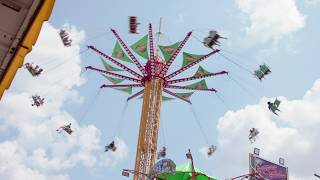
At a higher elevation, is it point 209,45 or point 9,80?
point 209,45

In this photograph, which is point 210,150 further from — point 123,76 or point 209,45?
point 209,45

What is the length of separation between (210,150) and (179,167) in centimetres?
904

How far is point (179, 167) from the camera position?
26719mm

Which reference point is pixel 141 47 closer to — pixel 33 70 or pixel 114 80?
pixel 114 80

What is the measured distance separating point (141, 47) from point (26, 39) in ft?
90.1

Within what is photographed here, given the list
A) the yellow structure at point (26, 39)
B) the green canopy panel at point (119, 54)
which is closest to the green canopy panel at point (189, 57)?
the green canopy panel at point (119, 54)

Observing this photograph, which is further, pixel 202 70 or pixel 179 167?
pixel 202 70

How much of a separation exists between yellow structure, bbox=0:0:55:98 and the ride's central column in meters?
22.9

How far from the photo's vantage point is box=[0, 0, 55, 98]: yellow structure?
14.1ft

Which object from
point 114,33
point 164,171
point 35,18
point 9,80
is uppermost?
point 114,33

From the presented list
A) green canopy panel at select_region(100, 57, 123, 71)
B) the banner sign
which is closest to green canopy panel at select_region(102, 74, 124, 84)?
green canopy panel at select_region(100, 57, 123, 71)

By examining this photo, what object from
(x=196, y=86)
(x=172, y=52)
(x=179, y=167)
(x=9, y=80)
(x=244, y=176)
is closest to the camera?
(x=9, y=80)

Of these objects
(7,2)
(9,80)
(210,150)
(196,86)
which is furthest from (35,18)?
(210,150)

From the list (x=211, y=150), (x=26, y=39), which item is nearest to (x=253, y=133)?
(x=211, y=150)
